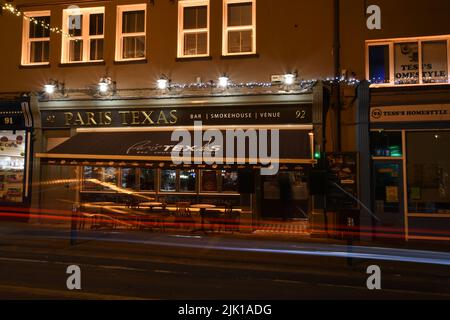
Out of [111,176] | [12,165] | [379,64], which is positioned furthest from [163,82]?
[379,64]

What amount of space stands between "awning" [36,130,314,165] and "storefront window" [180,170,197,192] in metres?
1.42

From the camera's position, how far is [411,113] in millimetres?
12047

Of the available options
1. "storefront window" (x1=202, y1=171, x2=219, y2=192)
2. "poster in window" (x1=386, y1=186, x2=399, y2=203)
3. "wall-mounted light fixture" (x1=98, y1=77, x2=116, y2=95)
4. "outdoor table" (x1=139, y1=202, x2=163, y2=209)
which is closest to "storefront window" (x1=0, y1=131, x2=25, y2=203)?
"wall-mounted light fixture" (x1=98, y1=77, x2=116, y2=95)

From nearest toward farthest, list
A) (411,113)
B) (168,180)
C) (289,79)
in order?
1. (411,113)
2. (289,79)
3. (168,180)

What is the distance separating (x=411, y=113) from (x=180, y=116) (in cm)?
689

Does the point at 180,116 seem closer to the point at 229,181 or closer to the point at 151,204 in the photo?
the point at 229,181

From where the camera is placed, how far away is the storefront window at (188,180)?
46.2 ft

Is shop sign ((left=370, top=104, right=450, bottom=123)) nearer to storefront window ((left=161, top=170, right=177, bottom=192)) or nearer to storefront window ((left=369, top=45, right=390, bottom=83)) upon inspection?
storefront window ((left=369, top=45, right=390, bottom=83))

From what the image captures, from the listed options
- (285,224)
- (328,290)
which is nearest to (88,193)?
(285,224)

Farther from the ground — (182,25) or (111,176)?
(182,25)

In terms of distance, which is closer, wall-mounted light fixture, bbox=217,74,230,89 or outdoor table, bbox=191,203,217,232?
outdoor table, bbox=191,203,217,232

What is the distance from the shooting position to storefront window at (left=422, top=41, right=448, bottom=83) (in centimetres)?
1242

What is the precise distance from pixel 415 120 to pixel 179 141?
6.87 meters

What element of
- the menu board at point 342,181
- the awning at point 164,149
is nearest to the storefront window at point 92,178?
the awning at point 164,149
